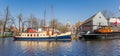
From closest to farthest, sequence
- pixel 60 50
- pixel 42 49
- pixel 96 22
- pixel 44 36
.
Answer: pixel 60 50, pixel 42 49, pixel 44 36, pixel 96 22

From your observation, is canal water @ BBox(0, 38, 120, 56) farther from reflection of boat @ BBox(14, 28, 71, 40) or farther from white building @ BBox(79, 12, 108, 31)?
white building @ BBox(79, 12, 108, 31)

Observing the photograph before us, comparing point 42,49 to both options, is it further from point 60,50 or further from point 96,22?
point 96,22

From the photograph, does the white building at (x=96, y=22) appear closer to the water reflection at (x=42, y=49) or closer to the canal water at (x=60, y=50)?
the water reflection at (x=42, y=49)

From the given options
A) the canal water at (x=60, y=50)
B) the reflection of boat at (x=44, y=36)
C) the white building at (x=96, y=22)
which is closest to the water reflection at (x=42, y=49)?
the canal water at (x=60, y=50)

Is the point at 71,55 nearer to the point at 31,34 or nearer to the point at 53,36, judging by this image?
the point at 53,36

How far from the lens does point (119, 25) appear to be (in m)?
135

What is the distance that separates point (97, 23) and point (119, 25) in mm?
12112

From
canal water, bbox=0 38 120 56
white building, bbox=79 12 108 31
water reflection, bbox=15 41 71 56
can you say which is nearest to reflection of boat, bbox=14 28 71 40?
water reflection, bbox=15 41 71 56

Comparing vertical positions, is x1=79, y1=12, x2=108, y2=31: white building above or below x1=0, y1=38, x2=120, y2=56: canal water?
above

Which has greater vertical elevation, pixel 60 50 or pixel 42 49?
pixel 42 49

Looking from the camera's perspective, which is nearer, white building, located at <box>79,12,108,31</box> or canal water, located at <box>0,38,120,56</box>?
canal water, located at <box>0,38,120,56</box>

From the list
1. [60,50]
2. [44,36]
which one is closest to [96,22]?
[44,36]

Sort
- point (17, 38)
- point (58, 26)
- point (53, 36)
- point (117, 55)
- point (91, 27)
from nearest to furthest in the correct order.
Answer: point (117, 55) < point (53, 36) < point (17, 38) < point (91, 27) < point (58, 26)

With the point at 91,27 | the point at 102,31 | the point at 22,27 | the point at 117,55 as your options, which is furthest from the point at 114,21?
the point at 117,55
